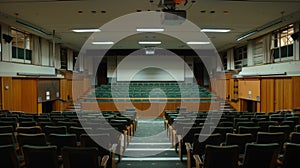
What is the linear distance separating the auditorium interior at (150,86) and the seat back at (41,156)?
16mm

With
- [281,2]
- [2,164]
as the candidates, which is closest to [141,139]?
[2,164]

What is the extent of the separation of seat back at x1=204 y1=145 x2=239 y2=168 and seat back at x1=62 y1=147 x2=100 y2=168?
145 centimetres

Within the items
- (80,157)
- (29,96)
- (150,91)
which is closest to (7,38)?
(29,96)

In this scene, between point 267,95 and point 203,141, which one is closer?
point 203,141

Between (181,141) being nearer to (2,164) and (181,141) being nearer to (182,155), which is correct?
(182,155)

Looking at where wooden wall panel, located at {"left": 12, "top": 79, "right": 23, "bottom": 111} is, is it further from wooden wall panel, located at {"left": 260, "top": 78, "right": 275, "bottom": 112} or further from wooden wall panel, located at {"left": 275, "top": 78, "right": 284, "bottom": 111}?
wooden wall panel, located at {"left": 275, "top": 78, "right": 284, "bottom": 111}

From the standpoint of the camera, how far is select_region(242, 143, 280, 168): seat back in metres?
3.62

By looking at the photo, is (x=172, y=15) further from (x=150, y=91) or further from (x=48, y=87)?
(x=150, y=91)

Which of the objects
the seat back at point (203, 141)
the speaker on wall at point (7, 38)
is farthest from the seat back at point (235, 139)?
the speaker on wall at point (7, 38)

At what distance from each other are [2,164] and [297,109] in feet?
34.8

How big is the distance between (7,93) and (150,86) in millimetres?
12789

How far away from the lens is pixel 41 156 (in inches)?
138

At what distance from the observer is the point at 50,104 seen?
56.7 feet

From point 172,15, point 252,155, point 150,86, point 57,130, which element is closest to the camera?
point 252,155
